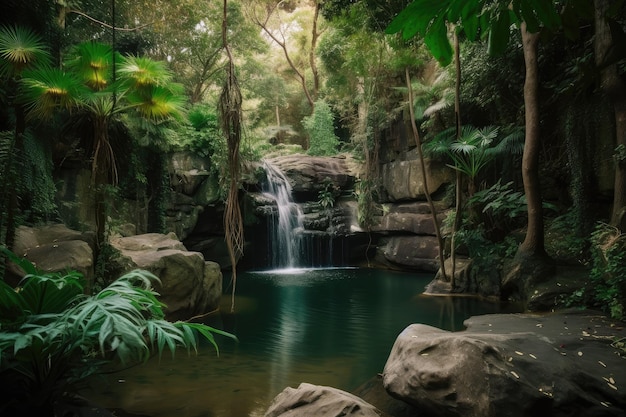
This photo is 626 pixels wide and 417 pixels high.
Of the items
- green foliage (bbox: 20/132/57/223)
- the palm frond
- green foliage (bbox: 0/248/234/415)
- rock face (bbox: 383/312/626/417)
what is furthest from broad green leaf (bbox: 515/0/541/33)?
green foliage (bbox: 20/132/57/223)

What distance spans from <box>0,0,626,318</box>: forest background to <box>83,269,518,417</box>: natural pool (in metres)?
1.59

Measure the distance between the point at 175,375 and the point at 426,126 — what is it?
31.0 feet

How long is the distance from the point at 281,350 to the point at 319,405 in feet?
8.55

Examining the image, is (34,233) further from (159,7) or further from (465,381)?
(159,7)

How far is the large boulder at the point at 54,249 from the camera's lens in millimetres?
4535

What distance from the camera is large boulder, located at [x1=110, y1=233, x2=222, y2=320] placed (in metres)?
6.07

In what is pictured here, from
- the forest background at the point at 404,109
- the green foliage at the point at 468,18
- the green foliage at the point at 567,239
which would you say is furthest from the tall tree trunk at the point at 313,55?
the green foliage at the point at 468,18

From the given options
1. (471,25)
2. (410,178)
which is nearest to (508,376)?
(471,25)

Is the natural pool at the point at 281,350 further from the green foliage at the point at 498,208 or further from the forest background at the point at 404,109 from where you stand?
the green foliage at the point at 498,208

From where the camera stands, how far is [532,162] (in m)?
6.92

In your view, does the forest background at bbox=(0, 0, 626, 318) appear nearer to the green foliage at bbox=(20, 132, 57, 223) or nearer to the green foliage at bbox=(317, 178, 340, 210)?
the green foliage at bbox=(20, 132, 57, 223)

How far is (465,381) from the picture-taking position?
2.86 meters

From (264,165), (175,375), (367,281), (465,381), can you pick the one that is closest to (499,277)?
(367,281)

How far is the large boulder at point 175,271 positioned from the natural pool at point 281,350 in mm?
460
